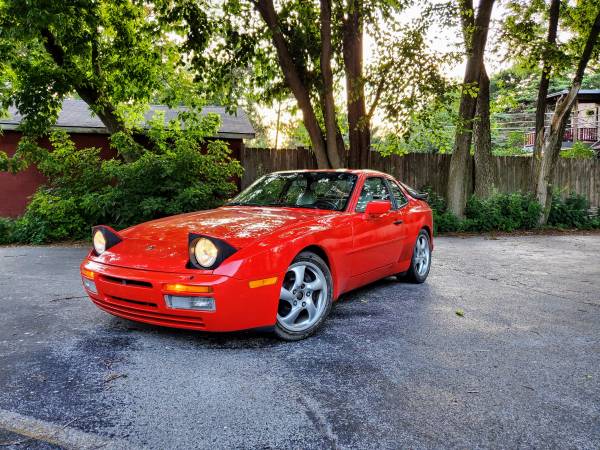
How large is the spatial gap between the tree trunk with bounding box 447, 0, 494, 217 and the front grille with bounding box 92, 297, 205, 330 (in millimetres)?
8801

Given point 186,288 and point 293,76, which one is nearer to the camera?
point 186,288

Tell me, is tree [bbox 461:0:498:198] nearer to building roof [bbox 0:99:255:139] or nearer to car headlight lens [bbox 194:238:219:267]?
building roof [bbox 0:99:255:139]

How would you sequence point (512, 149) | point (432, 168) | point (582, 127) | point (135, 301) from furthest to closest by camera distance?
point (582, 127)
point (512, 149)
point (432, 168)
point (135, 301)

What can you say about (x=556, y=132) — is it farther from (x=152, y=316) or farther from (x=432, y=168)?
(x=152, y=316)

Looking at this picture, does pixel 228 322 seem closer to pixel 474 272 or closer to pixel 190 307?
pixel 190 307

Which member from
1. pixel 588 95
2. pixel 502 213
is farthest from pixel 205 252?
pixel 588 95

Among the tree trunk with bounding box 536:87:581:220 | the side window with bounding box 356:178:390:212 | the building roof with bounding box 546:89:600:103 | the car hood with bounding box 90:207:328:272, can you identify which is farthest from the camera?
the building roof with bounding box 546:89:600:103

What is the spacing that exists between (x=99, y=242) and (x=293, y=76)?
7037mm

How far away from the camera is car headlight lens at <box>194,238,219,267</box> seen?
331cm

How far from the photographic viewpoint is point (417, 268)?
5848 mm

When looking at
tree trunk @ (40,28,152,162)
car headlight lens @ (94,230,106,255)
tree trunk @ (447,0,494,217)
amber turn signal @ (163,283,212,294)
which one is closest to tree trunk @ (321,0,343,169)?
tree trunk @ (447,0,494,217)

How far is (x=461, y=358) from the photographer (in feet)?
11.2

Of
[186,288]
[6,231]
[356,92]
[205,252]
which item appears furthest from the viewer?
[356,92]

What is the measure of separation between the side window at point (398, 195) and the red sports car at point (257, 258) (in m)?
0.41
